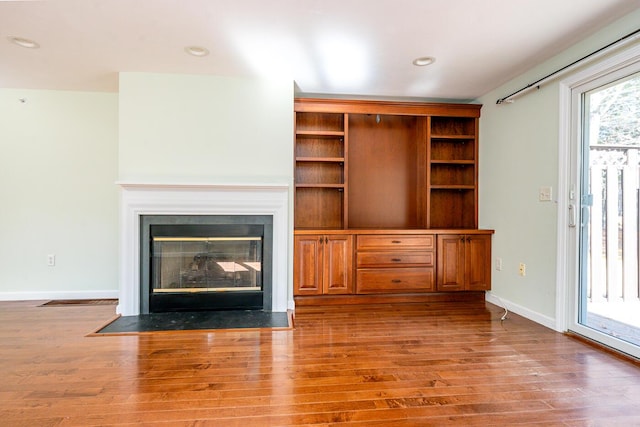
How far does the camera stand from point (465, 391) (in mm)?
1832

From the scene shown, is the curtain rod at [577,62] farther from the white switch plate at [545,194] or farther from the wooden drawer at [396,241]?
the wooden drawer at [396,241]

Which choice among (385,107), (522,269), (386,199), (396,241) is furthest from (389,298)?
(385,107)

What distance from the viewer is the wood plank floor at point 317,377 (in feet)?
5.32

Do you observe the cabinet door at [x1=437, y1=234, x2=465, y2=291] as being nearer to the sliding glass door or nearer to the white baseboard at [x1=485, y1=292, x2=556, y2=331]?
the white baseboard at [x1=485, y1=292, x2=556, y2=331]

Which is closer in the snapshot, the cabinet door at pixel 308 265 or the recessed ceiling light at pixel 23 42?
the recessed ceiling light at pixel 23 42

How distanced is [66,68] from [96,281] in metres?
2.29

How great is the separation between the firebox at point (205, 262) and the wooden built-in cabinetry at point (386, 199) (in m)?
0.43

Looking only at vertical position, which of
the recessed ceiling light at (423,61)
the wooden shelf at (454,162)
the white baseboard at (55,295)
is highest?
the recessed ceiling light at (423,61)

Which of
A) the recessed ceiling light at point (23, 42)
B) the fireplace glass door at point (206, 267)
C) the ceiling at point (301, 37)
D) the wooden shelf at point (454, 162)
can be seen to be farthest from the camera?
→ the wooden shelf at point (454, 162)

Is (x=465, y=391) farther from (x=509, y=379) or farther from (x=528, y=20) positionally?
(x=528, y=20)

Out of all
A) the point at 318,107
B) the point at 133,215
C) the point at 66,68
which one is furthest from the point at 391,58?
the point at 66,68

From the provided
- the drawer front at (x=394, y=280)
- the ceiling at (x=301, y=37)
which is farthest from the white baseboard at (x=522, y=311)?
the ceiling at (x=301, y=37)

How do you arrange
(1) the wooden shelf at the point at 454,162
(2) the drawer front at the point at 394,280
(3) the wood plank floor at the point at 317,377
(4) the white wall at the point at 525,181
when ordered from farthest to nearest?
1. (1) the wooden shelf at the point at 454,162
2. (2) the drawer front at the point at 394,280
3. (4) the white wall at the point at 525,181
4. (3) the wood plank floor at the point at 317,377

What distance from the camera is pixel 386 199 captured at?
13.5 feet
